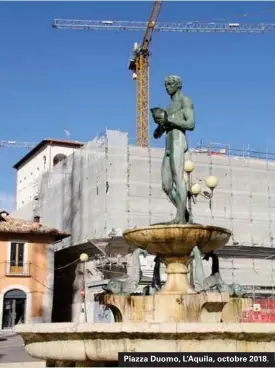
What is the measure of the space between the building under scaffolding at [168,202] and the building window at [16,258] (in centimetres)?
308

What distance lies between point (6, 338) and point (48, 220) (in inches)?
505

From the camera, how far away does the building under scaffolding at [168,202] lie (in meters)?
32.8

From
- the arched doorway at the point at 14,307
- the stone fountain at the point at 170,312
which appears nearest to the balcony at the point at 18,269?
the arched doorway at the point at 14,307

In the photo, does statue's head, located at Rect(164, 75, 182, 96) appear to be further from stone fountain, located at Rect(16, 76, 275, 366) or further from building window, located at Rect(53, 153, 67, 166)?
building window, located at Rect(53, 153, 67, 166)

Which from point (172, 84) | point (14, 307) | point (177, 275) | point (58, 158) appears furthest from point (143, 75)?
point (177, 275)

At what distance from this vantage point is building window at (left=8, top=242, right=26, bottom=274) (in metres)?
34.0

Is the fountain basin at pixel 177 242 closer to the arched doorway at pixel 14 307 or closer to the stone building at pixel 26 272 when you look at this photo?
the stone building at pixel 26 272

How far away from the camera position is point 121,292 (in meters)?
9.73

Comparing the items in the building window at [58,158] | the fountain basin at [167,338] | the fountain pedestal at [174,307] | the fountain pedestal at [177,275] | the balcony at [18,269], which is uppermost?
the building window at [58,158]

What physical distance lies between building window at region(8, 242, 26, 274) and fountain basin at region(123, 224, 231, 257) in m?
25.4

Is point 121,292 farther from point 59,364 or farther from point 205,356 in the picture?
point 205,356

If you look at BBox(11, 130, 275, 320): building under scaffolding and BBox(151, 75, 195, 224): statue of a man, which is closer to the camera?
BBox(151, 75, 195, 224): statue of a man

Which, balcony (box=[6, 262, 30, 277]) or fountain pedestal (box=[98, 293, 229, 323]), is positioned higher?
balcony (box=[6, 262, 30, 277])

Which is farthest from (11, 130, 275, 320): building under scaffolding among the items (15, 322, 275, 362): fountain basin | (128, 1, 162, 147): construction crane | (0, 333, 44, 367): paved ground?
(15, 322, 275, 362): fountain basin
